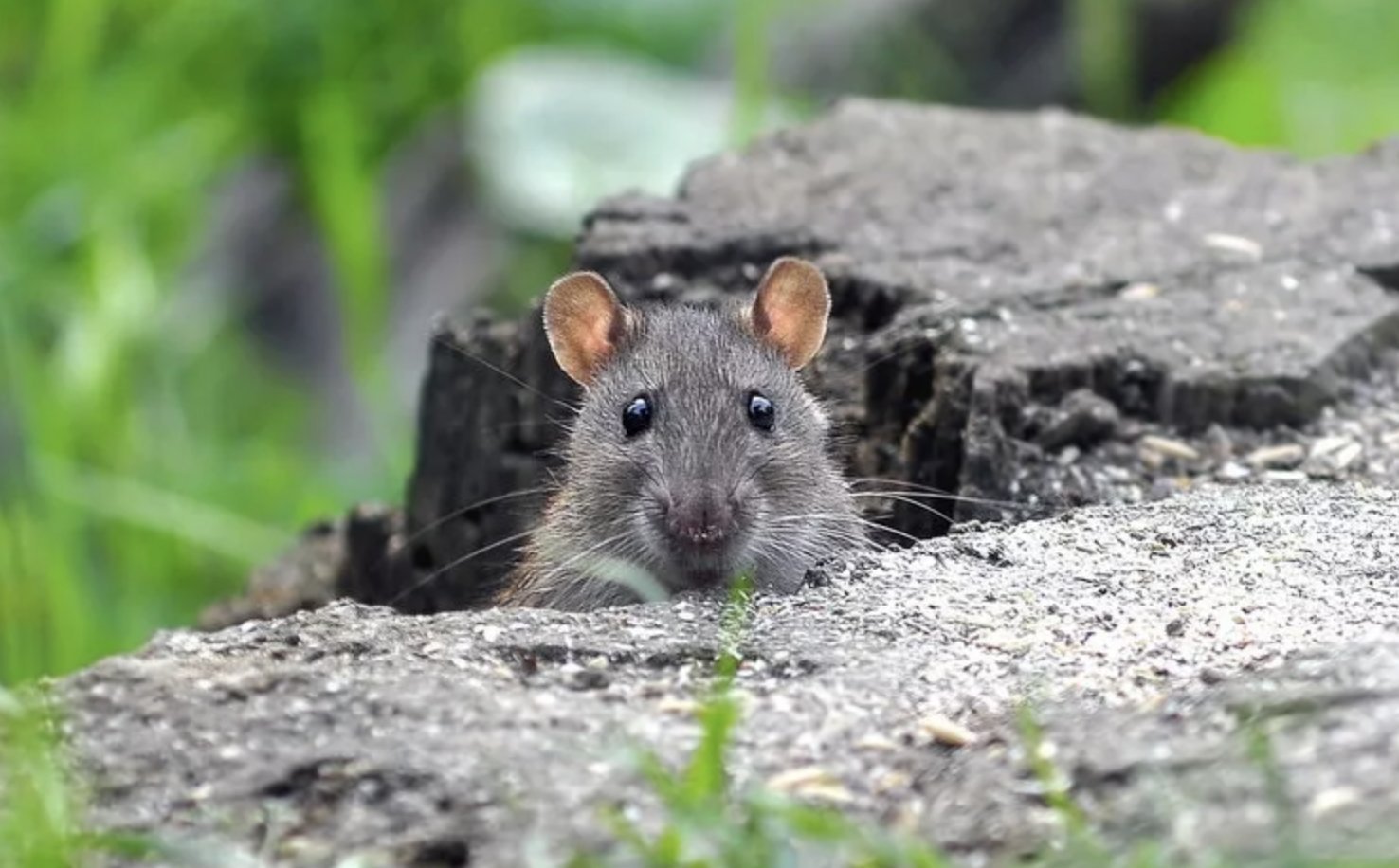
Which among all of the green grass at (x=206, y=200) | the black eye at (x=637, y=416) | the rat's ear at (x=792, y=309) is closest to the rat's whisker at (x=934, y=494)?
the rat's ear at (x=792, y=309)

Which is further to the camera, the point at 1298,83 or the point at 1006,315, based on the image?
the point at 1298,83

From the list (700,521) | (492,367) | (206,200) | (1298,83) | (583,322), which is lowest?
(700,521)

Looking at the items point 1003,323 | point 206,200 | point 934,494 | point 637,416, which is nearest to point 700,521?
point 637,416

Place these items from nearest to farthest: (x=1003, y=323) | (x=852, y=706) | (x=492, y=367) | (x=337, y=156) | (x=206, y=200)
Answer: (x=852, y=706) < (x=1003, y=323) < (x=492, y=367) < (x=337, y=156) < (x=206, y=200)

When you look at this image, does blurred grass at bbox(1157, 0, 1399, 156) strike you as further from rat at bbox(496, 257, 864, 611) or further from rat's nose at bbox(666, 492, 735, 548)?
rat's nose at bbox(666, 492, 735, 548)

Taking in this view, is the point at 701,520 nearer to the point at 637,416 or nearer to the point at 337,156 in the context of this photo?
the point at 637,416

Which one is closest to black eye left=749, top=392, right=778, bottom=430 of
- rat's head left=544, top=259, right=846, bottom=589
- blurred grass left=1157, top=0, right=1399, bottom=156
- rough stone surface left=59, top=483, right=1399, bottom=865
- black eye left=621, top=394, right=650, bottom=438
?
rat's head left=544, top=259, right=846, bottom=589
